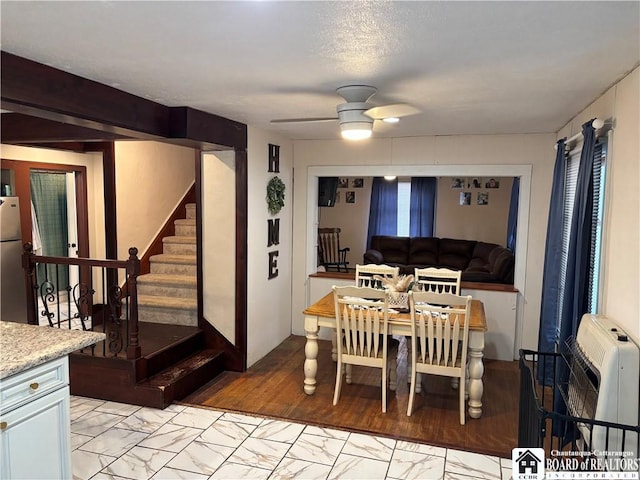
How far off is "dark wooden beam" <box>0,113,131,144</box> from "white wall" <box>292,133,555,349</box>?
2323 mm

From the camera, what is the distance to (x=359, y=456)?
3092mm

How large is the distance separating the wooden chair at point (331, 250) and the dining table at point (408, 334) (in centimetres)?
424

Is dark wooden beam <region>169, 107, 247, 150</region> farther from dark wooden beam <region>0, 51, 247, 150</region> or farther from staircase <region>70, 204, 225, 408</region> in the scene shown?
staircase <region>70, 204, 225, 408</region>

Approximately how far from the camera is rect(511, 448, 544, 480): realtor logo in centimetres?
224

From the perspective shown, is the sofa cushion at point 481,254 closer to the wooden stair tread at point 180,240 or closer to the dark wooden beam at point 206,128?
the wooden stair tread at point 180,240

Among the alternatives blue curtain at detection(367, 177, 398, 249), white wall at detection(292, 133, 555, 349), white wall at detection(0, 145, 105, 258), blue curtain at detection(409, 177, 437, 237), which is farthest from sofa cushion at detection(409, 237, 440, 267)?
white wall at detection(0, 145, 105, 258)

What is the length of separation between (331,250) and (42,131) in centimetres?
558

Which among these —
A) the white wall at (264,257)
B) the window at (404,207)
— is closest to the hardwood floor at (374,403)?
the white wall at (264,257)

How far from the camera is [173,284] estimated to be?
17.3 feet

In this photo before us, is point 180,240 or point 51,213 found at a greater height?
point 51,213

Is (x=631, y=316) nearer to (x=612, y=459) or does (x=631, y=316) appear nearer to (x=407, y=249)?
(x=612, y=459)

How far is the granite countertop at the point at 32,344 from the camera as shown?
2.05 meters

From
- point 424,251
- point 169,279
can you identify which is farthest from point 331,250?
point 169,279

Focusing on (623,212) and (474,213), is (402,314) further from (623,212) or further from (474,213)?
(474,213)
